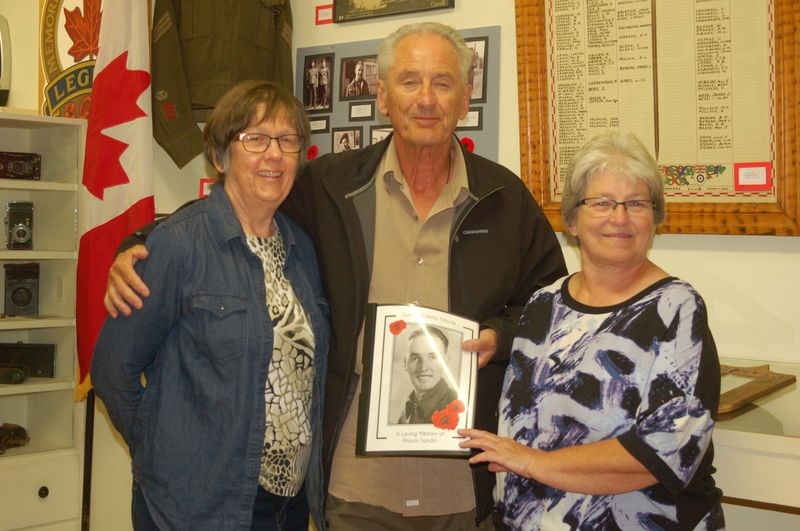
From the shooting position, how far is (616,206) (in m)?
1.70

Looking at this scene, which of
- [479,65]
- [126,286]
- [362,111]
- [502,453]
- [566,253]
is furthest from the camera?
[362,111]

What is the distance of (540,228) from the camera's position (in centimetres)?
221

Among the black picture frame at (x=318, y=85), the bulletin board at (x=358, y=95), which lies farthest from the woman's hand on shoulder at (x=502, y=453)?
the black picture frame at (x=318, y=85)

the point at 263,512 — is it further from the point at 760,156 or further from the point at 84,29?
the point at 84,29

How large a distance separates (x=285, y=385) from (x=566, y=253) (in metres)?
1.51

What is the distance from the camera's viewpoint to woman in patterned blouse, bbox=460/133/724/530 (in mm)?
1545

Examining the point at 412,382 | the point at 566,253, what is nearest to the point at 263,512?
the point at 412,382

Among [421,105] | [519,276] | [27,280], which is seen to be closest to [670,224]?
[519,276]

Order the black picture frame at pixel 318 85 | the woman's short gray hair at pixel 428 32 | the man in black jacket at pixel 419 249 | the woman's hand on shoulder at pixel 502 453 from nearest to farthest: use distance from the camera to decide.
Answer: the woman's hand on shoulder at pixel 502 453, the man in black jacket at pixel 419 249, the woman's short gray hair at pixel 428 32, the black picture frame at pixel 318 85

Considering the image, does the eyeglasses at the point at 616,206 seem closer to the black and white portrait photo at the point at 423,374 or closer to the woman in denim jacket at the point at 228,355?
the black and white portrait photo at the point at 423,374

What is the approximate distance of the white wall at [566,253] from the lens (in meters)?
2.62

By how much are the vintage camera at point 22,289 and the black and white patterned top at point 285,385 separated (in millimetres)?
2144

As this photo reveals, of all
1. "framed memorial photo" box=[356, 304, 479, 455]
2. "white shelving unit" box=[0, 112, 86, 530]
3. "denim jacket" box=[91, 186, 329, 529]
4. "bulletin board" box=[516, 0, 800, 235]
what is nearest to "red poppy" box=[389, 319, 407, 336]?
"framed memorial photo" box=[356, 304, 479, 455]

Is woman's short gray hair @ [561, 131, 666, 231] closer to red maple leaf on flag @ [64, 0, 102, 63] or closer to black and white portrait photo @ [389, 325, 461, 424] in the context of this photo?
black and white portrait photo @ [389, 325, 461, 424]
